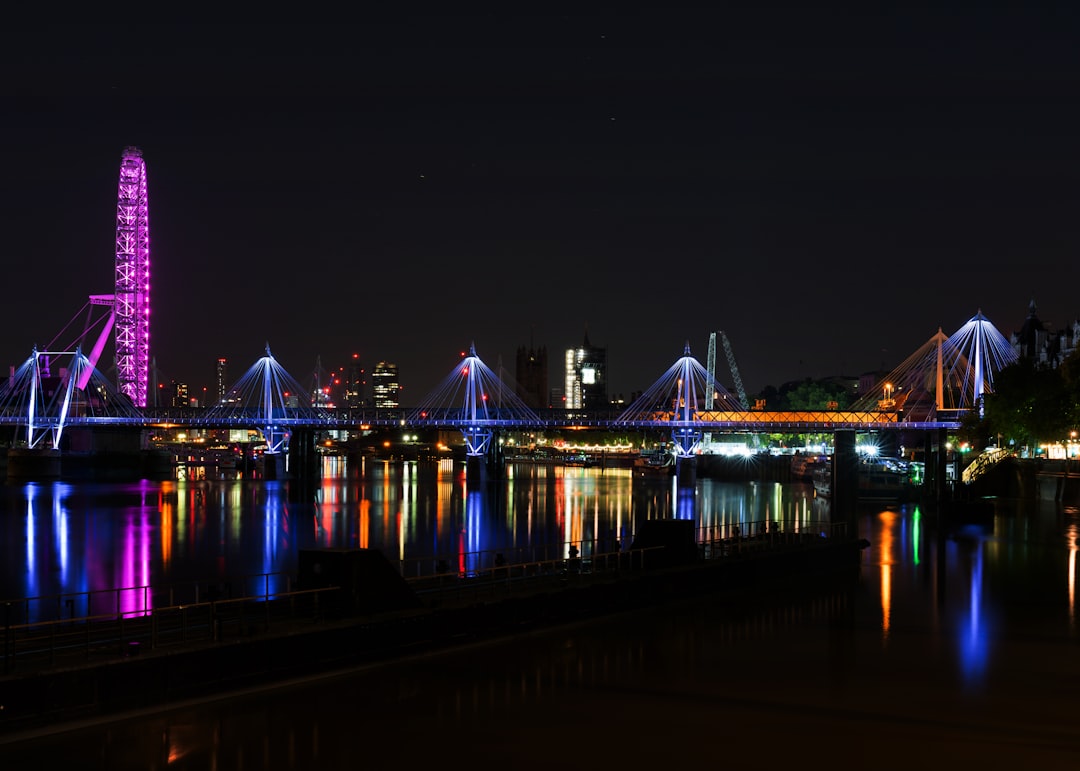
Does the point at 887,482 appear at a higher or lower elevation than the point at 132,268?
lower

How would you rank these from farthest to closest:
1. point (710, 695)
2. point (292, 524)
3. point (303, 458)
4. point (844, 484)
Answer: point (303, 458) → point (292, 524) → point (844, 484) → point (710, 695)

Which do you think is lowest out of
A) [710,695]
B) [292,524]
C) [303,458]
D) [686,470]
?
[686,470]

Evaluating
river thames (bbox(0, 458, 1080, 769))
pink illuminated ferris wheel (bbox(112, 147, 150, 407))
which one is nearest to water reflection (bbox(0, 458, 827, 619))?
river thames (bbox(0, 458, 1080, 769))

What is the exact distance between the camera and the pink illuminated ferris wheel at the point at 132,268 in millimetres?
162000

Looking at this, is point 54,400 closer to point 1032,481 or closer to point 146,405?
point 146,405

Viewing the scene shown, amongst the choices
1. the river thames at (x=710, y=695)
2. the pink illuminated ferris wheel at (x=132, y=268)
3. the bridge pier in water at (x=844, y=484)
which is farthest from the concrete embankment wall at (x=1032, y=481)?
the pink illuminated ferris wheel at (x=132, y=268)

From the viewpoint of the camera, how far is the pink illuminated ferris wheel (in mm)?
162000

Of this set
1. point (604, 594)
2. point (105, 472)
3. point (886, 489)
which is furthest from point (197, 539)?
point (105, 472)

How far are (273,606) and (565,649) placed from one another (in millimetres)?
6329

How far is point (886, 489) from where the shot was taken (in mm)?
100125

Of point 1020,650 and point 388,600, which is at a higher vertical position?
point 388,600

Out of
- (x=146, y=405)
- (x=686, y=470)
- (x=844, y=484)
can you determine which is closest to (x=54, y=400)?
(x=146, y=405)

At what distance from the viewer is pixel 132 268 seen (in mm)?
163000

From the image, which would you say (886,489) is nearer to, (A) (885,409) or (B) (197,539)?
(A) (885,409)
